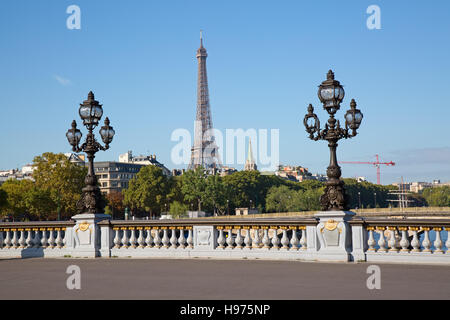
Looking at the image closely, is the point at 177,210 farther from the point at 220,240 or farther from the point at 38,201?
the point at 220,240

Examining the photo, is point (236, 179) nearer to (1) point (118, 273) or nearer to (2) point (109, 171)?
(2) point (109, 171)

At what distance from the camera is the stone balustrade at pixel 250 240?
15.9 metres

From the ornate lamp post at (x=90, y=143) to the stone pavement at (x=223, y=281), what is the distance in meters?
3.44

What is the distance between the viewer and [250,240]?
17750mm

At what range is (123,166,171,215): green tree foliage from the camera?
430 feet

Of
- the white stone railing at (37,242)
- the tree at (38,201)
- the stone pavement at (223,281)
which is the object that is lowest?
the stone pavement at (223,281)

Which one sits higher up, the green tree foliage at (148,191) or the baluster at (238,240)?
the green tree foliage at (148,191)

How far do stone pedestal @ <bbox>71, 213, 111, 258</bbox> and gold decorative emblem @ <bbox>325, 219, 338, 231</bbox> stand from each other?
7.63 m

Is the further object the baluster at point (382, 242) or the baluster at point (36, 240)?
the baluster at point (36, 240)

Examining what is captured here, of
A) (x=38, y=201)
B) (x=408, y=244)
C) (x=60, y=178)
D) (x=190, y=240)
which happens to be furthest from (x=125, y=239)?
(x=60, y=178)

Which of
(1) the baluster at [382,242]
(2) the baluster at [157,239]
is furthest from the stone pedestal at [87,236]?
(1) the baluster at [382,242]

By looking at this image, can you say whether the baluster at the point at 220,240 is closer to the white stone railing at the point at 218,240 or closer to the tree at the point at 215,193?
the white stone railing at the point at 218,240

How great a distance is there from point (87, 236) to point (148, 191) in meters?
112
